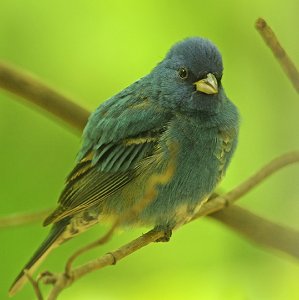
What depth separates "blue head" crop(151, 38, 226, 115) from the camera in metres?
2.47

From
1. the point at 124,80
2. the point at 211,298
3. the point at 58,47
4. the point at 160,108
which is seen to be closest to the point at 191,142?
the point at 160,108

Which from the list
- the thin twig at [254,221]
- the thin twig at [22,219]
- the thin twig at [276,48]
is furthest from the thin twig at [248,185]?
the thin twig at [22,219]

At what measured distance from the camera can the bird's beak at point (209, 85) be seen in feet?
8.08

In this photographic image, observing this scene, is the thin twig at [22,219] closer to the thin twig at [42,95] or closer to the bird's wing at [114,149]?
the bird's wing at [114,149]

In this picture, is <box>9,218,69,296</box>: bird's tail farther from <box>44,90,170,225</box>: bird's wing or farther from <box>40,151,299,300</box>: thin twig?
<box>40,151,299,300</box>: thin twig

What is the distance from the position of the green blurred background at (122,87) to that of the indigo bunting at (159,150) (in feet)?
1.12

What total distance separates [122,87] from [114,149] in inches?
33.6

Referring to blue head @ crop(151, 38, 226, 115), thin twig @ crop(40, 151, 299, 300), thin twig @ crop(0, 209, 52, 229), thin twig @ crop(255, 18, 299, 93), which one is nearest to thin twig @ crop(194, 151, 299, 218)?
thin twig @ crop(40, 151, 299, 300)

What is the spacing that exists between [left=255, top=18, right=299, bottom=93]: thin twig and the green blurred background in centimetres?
79

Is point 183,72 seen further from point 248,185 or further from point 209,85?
point 248,185

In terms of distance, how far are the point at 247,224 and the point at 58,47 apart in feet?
4.77

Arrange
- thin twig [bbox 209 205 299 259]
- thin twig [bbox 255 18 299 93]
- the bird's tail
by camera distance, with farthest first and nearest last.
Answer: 1. the bird's tail
2. thin twig [bbox 209 205 299 259]
3. thin twig [bbox 255 18 299 93]

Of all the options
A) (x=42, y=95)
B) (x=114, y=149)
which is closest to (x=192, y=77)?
(x=114, y=149)

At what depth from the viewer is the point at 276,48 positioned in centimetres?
199
